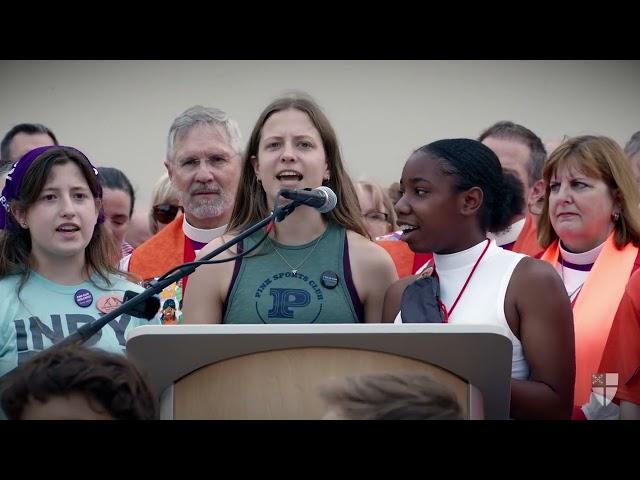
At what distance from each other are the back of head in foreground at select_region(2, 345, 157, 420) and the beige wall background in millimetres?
4554

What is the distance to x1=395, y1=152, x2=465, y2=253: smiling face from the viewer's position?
315cm

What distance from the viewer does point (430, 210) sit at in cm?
316

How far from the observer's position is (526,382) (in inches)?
109

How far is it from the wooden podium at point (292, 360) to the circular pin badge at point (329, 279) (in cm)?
113

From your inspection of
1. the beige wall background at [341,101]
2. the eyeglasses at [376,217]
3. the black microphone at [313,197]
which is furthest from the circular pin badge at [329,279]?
the beige wall background at [341,101]

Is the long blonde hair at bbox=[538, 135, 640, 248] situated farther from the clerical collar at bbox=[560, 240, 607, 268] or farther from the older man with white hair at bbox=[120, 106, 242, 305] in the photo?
the older man with white hair at bbox=[120, 106, 242, 305]

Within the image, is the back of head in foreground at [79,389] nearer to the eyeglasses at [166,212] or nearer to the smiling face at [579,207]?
the smiling face at [579,207]

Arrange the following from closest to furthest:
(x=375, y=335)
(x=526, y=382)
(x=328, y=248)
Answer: (x=375, y=335)
(x=526, y=382)
(x=328, y=248)

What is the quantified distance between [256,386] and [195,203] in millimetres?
2298

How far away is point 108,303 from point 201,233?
1.03 meters
